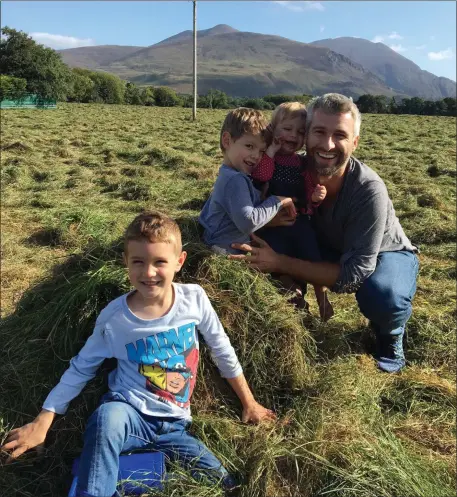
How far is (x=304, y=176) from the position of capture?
3.34m

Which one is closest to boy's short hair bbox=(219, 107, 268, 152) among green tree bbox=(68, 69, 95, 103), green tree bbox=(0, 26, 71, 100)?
green tree bbox=(0, 26, 71, 100)

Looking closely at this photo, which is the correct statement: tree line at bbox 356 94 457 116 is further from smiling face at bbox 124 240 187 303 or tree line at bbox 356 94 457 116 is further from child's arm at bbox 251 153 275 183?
smiling face at bbox 124 240 187 303

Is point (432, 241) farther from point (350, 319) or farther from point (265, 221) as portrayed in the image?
point (265, 221)

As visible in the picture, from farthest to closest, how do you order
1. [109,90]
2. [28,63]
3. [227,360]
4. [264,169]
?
1. [109,90]
2. [28,63]
3. [264,169]
4. [227,360]

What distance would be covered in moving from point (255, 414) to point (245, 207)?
1.20m

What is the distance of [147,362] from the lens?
240 cm

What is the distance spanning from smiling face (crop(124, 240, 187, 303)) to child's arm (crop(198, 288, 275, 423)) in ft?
1.04

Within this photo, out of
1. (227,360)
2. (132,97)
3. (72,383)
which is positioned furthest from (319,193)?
(132,97)

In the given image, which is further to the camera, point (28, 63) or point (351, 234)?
point (28, 63)

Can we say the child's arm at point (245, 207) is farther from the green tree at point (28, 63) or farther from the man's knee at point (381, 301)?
the green tree at point (28, 63)

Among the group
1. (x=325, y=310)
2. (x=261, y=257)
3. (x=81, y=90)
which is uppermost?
(x=81, y=90)

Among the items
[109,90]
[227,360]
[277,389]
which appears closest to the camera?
[227,360]

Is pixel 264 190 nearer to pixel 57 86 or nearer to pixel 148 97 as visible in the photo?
pixel 57 86

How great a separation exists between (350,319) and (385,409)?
1.09 m
